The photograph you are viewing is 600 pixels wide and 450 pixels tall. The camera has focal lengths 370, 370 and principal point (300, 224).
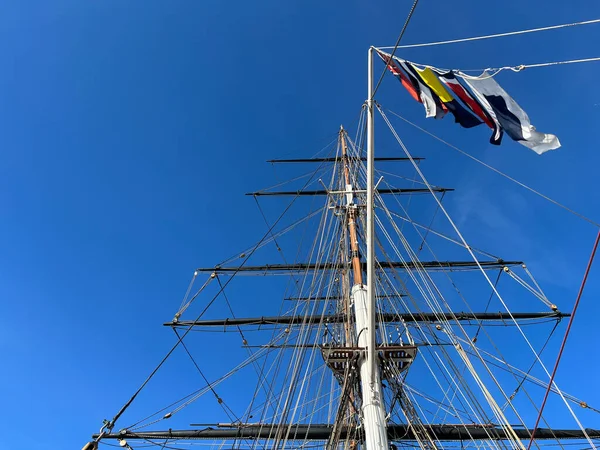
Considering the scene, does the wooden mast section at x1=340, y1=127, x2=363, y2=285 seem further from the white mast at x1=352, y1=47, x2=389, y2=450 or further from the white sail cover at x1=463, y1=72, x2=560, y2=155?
the white sail cover at x1=463, y1=72, x2=560, y2=155

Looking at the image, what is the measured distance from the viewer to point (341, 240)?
39.6 feet

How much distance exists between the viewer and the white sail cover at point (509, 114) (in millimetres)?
5148

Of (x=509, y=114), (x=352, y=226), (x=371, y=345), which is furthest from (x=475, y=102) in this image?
(x=352, y=226)

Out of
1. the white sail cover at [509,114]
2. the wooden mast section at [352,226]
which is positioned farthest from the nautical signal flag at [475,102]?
the wooden mast section at [352,226]

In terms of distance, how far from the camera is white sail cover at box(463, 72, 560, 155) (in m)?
5.15

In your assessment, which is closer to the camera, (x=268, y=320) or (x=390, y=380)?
(x=390, y=380)

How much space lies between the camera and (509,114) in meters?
5.56

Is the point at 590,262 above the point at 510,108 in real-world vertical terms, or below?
below

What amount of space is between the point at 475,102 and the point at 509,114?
600 mm

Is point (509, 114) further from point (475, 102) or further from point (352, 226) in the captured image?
point (352, 226)

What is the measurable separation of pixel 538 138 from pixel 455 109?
136cm

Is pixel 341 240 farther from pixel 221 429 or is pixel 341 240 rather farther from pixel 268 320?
pixel 221 429

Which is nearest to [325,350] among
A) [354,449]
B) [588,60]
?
[588,60]

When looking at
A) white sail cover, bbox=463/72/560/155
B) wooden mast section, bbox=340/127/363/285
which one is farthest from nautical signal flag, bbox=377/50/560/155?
wooden mast section, bbox=340/127/363/285
